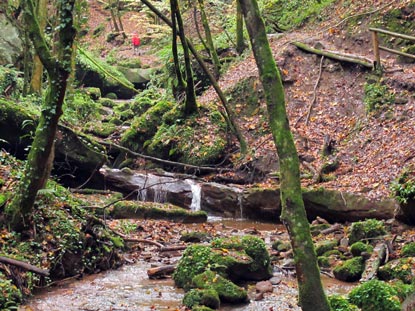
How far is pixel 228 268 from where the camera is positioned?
27.4ft

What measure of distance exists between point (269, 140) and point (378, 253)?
29.0 ft

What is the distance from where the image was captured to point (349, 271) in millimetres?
8422

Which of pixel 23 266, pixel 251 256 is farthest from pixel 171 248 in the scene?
pixel 23 266

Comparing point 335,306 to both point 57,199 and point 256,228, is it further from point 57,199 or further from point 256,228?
point 256,228

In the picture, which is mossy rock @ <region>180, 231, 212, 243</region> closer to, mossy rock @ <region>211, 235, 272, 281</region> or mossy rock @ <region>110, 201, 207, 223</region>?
mossy rock @ <region>110, 201, 207, 223</region>

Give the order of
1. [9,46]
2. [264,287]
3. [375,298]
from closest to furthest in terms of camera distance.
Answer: [375,298], [264,287], [9,46]

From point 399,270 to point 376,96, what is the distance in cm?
947

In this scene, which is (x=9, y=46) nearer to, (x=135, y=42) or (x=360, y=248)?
(x=135, y=42)

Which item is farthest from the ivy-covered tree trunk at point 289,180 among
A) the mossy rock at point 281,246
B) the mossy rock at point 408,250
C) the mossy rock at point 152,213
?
the mossy rock at point 152,213

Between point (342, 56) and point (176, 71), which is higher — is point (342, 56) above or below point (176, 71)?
above

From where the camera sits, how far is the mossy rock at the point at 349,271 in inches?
332

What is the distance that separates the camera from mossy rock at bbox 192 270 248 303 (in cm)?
752

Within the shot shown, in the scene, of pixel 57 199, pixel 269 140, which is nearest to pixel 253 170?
pixel 269 140

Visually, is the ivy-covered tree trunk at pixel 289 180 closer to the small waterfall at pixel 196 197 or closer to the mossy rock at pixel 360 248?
the mossy rock at pixel 360 248
